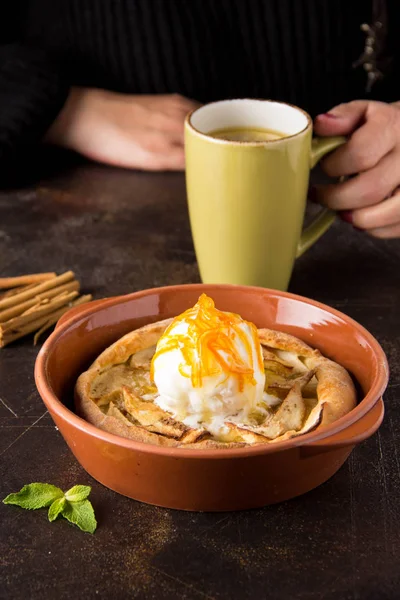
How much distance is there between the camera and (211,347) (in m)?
0.91

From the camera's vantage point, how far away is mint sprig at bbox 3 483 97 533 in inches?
34.1

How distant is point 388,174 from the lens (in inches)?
57.2

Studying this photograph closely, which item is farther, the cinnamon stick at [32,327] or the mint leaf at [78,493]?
the cinnamon stick at [32,327]

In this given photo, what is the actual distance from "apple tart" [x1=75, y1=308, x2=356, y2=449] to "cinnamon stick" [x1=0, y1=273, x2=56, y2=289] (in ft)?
1.24

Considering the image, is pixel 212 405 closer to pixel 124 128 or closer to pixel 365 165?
pixel 365 165

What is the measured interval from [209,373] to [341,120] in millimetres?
648

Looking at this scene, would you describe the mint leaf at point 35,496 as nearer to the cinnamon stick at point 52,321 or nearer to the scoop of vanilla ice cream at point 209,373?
the scoop of vanilla ice cream at point 209,373

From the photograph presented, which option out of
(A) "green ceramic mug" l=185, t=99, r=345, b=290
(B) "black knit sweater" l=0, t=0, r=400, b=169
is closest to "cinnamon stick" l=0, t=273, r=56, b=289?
(A) "green ceramic mug" l=185, t=99, r=345, b=290

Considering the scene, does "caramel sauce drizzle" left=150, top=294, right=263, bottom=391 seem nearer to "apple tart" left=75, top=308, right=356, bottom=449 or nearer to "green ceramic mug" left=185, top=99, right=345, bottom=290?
"apple tart" left=75, top=308, right=356, bottom=449

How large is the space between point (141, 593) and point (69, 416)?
195mm

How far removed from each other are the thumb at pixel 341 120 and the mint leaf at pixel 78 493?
749 mm

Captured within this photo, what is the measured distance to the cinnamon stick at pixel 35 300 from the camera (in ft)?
4.16

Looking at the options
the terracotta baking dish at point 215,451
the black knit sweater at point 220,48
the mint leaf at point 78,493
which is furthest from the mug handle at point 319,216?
the black knit sweater at point 220,48

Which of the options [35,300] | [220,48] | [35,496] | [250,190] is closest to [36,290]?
[35,300]
